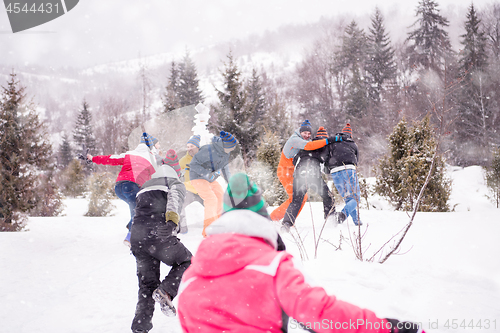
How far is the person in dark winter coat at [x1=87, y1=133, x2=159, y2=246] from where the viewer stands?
4160mm

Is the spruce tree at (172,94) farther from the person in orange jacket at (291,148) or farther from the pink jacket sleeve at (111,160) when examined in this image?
the person in orange jacket at (291,148)

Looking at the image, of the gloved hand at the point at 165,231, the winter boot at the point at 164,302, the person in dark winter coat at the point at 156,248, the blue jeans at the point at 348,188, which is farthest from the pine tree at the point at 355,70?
the winter boot at the point at 164,302

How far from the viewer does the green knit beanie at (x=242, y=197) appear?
138 cm

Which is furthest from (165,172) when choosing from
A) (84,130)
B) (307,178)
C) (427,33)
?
(84,130)

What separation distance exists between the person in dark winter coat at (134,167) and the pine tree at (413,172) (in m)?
5.58

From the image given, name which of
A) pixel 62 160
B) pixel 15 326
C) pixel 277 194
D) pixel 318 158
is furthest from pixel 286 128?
pixel 62 160

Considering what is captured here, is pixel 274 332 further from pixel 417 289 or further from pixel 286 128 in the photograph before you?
pixel 286 128

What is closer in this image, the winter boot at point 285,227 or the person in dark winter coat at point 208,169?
the winter boot at point 285,227

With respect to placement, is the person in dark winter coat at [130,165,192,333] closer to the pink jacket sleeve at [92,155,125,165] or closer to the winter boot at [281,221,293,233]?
the pink jacket sleeve at [92,155,125,165]

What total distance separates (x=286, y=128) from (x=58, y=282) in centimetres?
1655

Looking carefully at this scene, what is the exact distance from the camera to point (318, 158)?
16.2 ft

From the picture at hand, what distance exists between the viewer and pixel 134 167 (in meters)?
4.22

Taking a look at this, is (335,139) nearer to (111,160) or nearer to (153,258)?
(153,258)

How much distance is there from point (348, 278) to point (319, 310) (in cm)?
176
